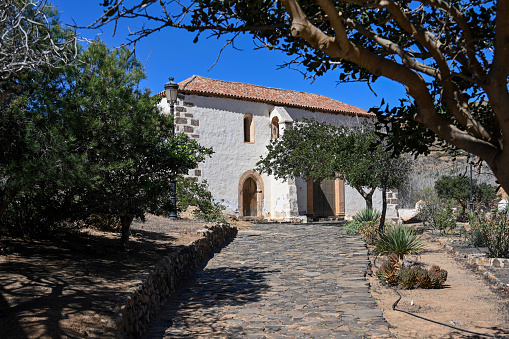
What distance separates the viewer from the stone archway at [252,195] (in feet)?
76.4

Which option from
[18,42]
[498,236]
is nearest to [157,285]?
[18,42]

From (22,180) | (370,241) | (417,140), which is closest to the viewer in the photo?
(417,140)

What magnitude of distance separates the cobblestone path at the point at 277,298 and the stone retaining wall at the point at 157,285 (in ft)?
0.72

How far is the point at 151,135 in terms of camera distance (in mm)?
7707

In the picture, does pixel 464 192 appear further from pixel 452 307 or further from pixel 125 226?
pixel 125 226

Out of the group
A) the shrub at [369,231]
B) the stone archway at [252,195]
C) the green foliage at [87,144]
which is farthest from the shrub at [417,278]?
the stone archway at [252,195]

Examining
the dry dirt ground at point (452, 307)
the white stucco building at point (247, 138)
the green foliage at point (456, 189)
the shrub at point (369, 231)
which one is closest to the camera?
the dry dirt ground at point (452, 307)

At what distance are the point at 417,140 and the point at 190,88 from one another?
17574 mm

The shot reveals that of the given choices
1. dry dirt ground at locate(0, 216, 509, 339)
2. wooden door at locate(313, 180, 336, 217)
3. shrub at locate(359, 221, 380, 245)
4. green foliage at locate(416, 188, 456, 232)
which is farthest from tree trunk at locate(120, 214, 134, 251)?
wooden door at locate(313, 180, 336, 217)

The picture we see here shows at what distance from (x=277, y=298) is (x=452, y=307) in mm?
2683

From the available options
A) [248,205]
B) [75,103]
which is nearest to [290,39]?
[75,103]

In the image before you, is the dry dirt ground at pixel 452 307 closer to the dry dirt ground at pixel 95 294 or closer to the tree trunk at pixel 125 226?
the dry dirt ground at pixel 95 294

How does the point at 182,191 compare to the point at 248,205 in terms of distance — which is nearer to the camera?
the point at 182,191

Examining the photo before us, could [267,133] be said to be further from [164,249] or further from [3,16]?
[3,16]
